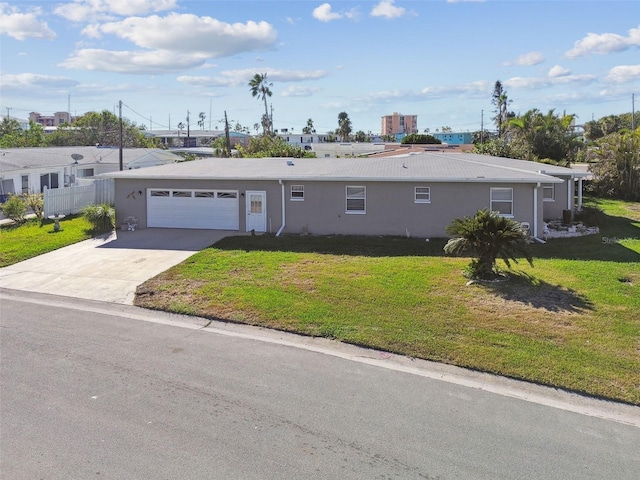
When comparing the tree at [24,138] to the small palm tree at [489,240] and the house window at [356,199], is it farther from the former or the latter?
the small palm tree at [489,240]

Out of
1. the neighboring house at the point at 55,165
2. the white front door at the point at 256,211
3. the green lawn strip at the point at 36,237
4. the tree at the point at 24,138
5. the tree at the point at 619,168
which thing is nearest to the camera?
the green lawn strip at the point at 36,237

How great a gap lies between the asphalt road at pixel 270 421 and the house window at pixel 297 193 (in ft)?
37.5

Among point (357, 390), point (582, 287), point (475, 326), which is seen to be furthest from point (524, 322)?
point (357, 390)

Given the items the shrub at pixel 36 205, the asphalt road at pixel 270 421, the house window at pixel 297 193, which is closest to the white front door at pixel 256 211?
the house window at pixel 297 193

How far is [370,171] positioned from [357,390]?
14.1m

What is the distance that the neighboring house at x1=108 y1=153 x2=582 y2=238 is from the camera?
763 inches

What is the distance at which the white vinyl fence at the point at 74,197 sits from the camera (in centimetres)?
2516

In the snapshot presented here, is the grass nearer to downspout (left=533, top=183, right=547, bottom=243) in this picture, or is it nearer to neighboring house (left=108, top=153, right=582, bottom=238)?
downspout (left=533, top=183, right=547, bottom=243)

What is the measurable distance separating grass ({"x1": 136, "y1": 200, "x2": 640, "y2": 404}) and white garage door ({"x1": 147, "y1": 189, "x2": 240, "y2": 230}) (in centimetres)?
421

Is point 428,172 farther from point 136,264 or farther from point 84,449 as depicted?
point 84,449

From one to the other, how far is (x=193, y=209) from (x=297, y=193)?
4.54 m

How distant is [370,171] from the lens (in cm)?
2105

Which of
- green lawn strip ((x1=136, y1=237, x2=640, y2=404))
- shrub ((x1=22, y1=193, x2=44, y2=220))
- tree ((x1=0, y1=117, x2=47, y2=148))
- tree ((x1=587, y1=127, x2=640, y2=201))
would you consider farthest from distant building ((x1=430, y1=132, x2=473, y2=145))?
green lawn strip ((x1=136, y1=237, x2=640, y2=404))

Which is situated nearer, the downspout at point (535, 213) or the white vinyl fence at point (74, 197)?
the downspout at point (535, 213)
